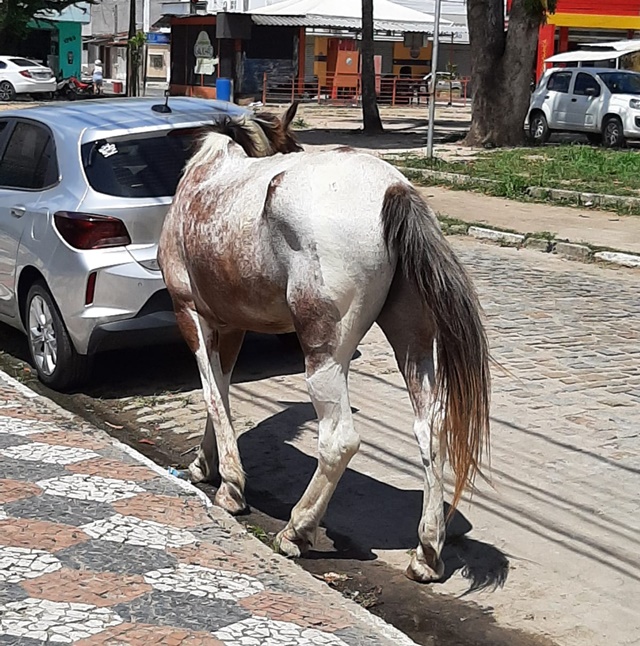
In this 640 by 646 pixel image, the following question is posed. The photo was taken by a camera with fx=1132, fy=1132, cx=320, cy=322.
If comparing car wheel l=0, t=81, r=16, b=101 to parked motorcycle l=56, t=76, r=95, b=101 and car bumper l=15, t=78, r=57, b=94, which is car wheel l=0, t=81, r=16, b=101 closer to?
car bumper l=15, t=78, r=57, b=94

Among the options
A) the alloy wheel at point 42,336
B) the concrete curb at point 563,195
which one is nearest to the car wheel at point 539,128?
the concrete curb at point 563,195

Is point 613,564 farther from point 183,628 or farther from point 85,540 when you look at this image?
point 85,540

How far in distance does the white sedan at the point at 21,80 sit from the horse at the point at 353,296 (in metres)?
38.7

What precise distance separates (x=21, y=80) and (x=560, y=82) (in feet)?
73.4

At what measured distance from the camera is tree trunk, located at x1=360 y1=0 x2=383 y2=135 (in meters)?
28.2

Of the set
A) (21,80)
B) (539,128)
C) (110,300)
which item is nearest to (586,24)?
(539,128)

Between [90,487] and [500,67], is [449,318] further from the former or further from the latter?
[500,67]

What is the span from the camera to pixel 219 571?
4.69 metres

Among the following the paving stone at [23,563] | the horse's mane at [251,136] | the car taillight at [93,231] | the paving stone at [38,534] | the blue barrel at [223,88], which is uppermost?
the blue barrel at [223,88]

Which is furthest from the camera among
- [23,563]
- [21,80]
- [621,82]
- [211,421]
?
[21,80]

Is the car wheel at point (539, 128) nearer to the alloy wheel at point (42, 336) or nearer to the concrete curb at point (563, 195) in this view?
the concrete curb at point (563, 195)

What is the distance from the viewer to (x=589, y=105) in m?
26.0

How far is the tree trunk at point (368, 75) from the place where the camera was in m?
28.2

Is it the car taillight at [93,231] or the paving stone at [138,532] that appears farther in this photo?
the car taillight at [93,231]
